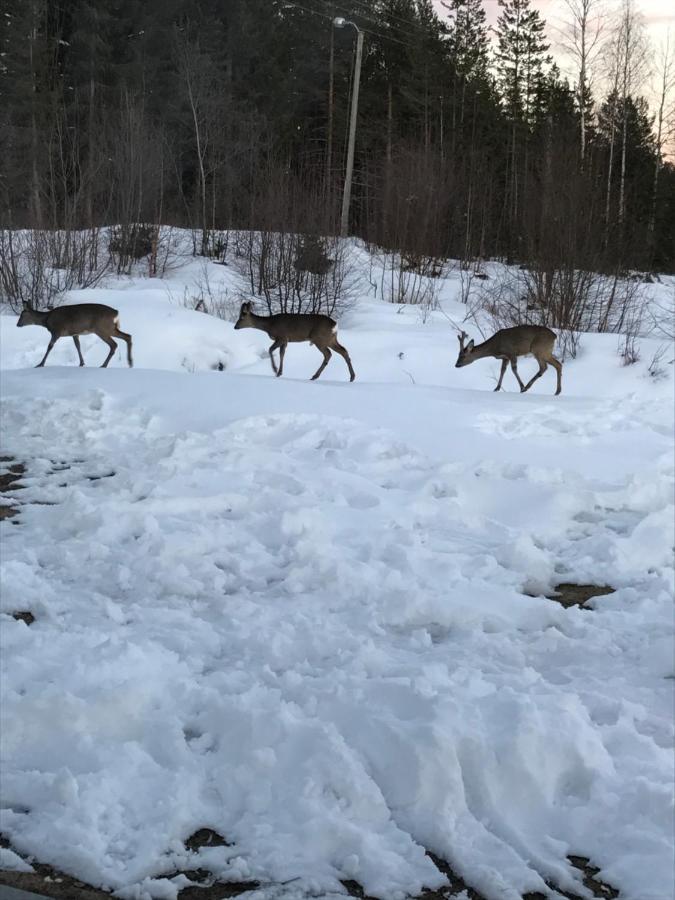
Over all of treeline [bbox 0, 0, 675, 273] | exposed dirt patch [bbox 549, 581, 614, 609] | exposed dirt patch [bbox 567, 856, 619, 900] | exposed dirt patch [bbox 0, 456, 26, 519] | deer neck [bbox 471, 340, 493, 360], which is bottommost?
exposed dirt patch [bbox 567, 856, 619, 900]

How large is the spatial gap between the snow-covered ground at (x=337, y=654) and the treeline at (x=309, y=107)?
61.6 ft

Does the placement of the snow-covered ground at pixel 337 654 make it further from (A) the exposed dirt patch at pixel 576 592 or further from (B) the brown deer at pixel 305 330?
(B) the brown deer at pixel 305 330

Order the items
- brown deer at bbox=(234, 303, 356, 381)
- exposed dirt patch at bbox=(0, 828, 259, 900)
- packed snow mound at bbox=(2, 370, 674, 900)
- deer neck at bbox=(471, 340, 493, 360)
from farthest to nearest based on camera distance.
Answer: brown deer at bbox=(234, 303, 356, 381) < deer neck at bbox=(471, 340, 493, 360) < packed snow mound at bbox=(2, 370, 674, 900) < exposed dirt patch at bbox=(0, 828, 259, 900)

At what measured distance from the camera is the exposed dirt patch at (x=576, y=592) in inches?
193

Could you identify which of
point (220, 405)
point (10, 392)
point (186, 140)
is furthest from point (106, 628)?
point (186, 140)

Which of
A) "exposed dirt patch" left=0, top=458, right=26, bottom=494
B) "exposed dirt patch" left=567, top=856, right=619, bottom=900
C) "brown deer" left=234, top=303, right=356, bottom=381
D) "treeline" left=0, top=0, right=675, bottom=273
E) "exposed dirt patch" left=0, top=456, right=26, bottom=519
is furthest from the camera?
"treeline" left=0, top=0, right=675, bottom=273

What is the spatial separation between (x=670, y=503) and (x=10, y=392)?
752cm

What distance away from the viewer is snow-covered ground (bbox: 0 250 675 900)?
8.92 feet

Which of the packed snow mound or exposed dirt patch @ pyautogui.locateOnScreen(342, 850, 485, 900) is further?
the packed snow mound

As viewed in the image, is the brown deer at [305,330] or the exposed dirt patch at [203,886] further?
the brown deer at [305,330]

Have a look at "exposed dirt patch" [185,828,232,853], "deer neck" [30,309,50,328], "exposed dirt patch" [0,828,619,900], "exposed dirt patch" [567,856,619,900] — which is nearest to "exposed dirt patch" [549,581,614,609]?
"exposed dirt patch" [567,856,619,900]

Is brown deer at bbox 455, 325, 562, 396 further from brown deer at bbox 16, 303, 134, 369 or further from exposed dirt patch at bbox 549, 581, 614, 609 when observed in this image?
exposed dirt patch at bbox 549, 581, 614, 609

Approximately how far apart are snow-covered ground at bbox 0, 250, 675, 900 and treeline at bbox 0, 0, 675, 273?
61.6ft

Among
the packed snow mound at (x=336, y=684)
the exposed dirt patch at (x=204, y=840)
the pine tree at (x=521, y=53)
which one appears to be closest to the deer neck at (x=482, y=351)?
the packed snow mound at (x=336, y=684)
